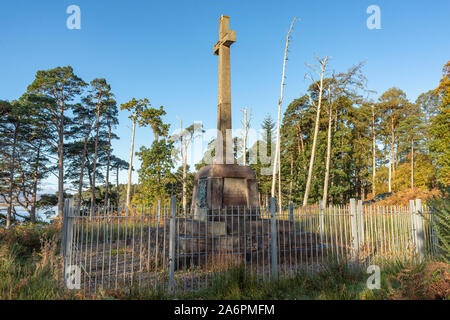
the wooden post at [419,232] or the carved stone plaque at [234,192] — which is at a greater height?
the carved stone plaque at [234,192]

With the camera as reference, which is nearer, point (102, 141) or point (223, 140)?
point (223, 140)

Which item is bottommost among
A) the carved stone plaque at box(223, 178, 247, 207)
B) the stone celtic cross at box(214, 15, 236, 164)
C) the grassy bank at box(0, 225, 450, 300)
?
the grassy bank at box(0, 225, 450, 300)

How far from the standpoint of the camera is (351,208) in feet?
27.0

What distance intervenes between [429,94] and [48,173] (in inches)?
1795

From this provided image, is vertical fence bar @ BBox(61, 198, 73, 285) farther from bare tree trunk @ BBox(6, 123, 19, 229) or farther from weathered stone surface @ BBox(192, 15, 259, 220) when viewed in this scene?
bare tree trunk @ BBox(6, 123, 19, 229)

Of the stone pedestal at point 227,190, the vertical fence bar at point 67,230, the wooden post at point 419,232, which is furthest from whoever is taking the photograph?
the stone pedestal at point 227,190

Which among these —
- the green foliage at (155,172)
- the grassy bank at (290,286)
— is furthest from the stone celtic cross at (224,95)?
the green foliage at (155,172)

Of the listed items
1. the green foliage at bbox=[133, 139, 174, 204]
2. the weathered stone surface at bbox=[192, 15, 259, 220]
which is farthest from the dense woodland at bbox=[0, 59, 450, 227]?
the weathered stone surface at bbox=[192, 15, 259, 220]

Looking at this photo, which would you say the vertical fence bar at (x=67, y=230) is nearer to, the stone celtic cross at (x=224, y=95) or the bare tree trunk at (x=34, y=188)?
the stone celtic cross at (x=224, y=95)

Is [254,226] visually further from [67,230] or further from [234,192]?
[67,230]

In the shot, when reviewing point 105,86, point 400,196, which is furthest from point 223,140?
point 105,86

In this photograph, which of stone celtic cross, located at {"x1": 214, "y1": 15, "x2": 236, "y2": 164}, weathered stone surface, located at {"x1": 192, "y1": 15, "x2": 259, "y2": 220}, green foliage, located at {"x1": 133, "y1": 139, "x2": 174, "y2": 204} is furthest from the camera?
green foliage, located at {"x1": 133, "y1": 139, "x2": 174, "y2": 204}

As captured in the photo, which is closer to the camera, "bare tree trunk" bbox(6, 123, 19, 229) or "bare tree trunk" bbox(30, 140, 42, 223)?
"bare tree trunk" bbox(6, 123, 19, 229)
